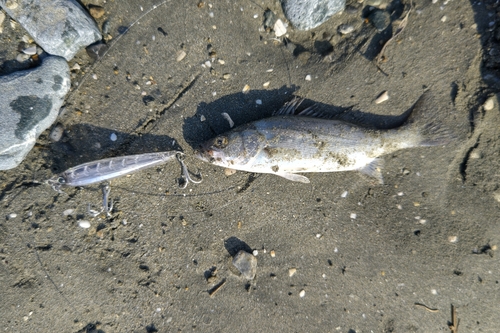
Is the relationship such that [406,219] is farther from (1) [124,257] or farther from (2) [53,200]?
(2) [53,200]

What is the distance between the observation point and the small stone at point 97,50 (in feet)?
12.3

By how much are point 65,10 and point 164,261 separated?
377 centimetres

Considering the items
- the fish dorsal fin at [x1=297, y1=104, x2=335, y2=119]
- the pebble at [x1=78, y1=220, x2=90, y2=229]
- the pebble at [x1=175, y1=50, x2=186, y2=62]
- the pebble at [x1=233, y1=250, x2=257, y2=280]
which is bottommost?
the pebble at [x1=233, y1=250, x2=257, y2=280]

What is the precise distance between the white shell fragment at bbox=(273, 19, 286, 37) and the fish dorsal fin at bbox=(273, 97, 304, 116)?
3.34 ft

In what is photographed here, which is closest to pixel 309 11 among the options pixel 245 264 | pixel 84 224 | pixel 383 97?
pixel 383 97

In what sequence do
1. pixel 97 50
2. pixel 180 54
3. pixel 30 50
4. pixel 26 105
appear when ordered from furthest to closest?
pixel 180 54 → pixel 97 50 → pixel 30 50 → pixel 26 105

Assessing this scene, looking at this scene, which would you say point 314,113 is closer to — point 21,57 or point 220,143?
point 220,143

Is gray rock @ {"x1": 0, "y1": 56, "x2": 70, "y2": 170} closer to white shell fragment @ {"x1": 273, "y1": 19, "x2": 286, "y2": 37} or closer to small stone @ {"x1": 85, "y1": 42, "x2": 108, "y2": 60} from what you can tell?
small stone @ {"x1": 85, "y1": 42, "x2": 108, "y2": 60}

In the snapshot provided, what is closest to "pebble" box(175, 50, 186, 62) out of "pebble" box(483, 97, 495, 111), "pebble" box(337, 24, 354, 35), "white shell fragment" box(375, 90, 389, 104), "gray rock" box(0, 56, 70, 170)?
"gray rock" box(0, 56, 70, 170)

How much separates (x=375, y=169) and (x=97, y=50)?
4412mm

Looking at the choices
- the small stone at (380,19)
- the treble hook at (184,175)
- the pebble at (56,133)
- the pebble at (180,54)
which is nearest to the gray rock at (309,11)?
the small stone at (380,19)

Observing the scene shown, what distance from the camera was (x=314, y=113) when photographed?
13.0 ft

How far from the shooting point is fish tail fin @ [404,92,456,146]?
3809 millimetres

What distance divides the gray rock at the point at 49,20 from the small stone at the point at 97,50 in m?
0.20
